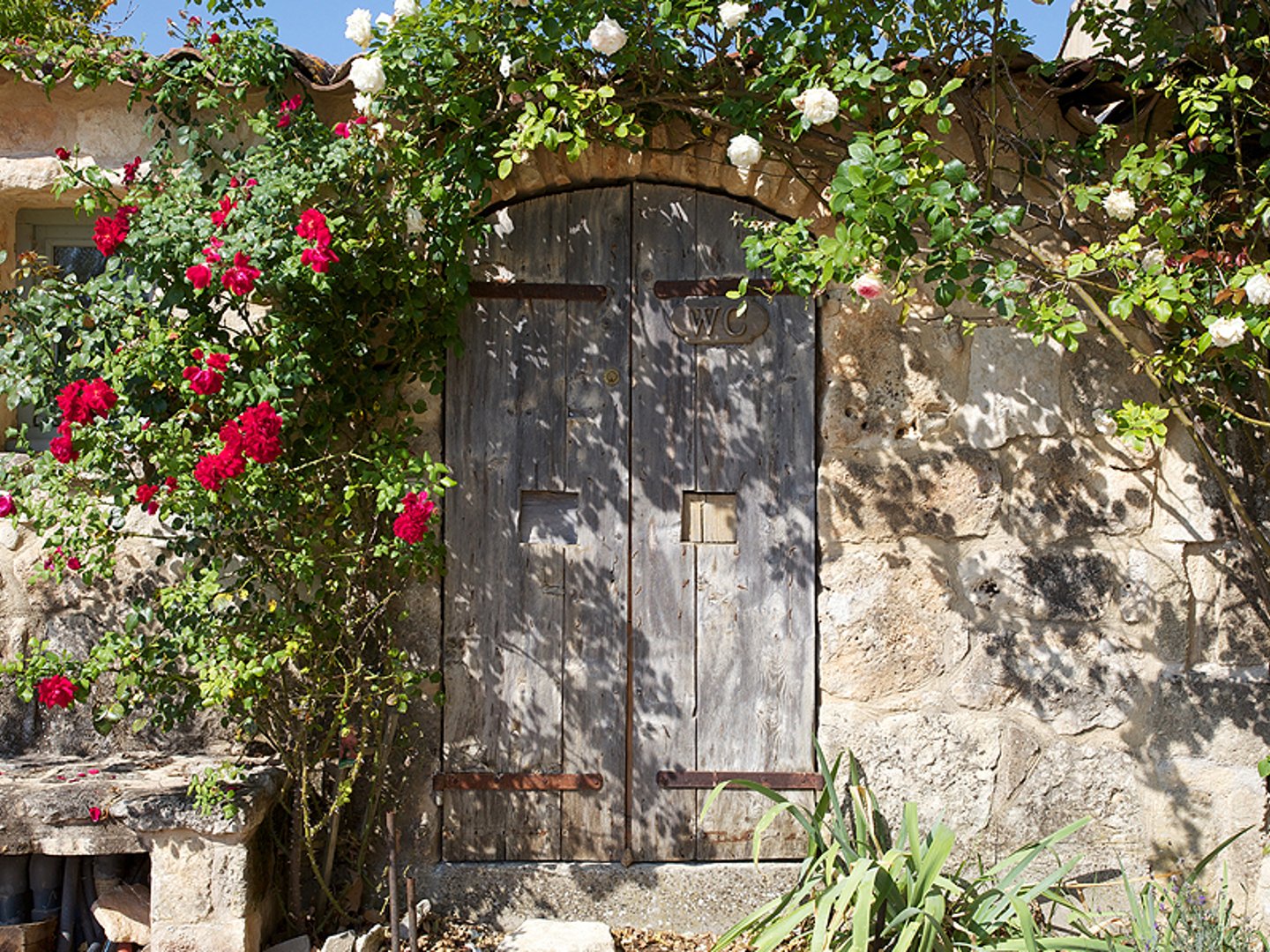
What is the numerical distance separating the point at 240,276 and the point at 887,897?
2128 millimetres

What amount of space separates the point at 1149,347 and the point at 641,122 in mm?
1561

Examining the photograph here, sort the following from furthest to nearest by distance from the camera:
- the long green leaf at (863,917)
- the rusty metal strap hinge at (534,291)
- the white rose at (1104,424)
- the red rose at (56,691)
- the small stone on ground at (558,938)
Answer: the rusty metal strap hinge at (534,291) → the white rose at (1104,424) → the small stone on ground at (558,938) → the red rose at (56,691) → the long green leaf at (863,917)

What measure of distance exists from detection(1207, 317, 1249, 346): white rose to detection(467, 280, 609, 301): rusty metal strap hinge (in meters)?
1.57

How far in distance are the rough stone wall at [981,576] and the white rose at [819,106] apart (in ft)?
1.44

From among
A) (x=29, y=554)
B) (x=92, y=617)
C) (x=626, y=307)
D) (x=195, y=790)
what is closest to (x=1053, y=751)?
(x=626, y=307)

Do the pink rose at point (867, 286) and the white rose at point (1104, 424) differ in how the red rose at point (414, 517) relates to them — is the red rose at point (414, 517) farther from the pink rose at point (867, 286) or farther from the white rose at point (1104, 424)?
the white rose at point (1104, 424)

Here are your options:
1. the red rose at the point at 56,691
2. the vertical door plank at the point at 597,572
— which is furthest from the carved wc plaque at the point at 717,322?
the red rose at the point at 56,691

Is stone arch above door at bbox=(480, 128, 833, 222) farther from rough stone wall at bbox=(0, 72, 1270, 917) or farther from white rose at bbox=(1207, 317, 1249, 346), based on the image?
white rose at bbox=(1207, 317, 1249, 346)

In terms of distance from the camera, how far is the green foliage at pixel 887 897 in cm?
251

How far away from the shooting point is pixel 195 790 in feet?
8.71

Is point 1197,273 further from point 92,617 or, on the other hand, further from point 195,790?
point 92,617

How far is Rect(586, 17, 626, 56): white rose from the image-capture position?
2668 millimetres

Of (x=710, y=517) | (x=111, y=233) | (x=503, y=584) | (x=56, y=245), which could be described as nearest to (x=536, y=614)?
(x=503, y=584)

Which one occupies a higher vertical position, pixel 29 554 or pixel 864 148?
pixel 864 148
